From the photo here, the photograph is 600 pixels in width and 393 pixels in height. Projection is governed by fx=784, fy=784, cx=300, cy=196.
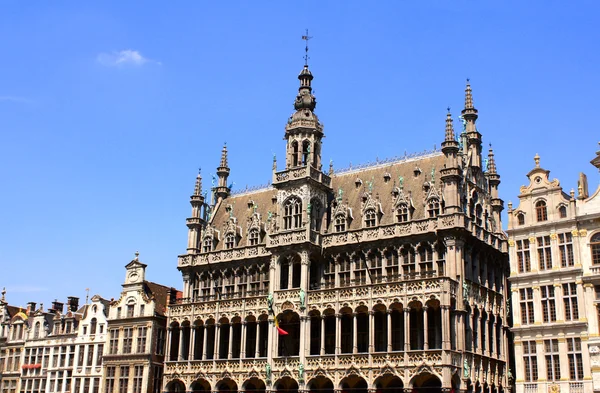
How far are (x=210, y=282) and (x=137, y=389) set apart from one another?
1201 centimetres

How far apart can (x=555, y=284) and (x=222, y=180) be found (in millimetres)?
37181

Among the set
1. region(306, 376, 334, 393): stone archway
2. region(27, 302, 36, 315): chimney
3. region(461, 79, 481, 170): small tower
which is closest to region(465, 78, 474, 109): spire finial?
region(461, 79, 481, 170): small tower

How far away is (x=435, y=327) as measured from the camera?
57.8m

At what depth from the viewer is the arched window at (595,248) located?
5225 centimetres

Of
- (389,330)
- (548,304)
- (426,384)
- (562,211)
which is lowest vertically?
(426,384)

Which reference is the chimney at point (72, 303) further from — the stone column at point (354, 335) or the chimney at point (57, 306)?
the stone column at point (354, 335)

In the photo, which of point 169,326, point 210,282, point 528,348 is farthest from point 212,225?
point 528,348

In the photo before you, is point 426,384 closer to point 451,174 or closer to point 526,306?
point 526,306

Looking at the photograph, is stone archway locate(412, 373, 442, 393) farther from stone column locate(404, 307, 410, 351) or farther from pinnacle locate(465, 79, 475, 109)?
pinnacle locate(465, 79, 475, 109)

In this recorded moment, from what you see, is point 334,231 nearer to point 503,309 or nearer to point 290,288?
point 290,288

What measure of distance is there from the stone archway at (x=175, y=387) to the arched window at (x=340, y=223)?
753 inches

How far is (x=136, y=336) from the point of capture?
244 feet

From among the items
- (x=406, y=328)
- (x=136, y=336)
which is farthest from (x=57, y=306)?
(x=406, y=328)

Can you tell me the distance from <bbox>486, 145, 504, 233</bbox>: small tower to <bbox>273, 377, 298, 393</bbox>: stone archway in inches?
833
